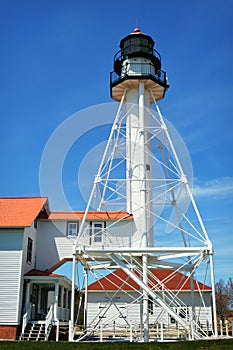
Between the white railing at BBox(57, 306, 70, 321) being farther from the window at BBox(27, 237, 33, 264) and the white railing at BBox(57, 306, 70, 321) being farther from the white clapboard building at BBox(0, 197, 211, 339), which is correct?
the window at BBox(27, 237, 33, 264)

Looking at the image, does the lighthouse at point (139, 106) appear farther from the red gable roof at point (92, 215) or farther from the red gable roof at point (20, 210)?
the red gable roof at point (20, 210)

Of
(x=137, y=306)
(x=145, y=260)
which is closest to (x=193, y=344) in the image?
(x=145, y=260)

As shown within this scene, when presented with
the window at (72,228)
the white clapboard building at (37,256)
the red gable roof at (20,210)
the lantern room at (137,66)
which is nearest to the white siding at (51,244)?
the white clapboard building at (37,256)

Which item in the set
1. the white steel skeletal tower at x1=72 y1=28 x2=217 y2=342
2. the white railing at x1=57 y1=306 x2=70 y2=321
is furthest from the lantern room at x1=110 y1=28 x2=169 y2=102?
the white railing at x1=57 y1=306 x2=70 y2=321

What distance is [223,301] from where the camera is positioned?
172 feet

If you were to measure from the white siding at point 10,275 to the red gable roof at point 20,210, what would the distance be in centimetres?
53

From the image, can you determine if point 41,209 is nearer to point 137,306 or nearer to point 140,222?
point 140,222

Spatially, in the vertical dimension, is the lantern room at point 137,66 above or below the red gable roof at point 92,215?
above

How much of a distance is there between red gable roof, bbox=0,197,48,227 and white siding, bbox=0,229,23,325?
0.53 metres

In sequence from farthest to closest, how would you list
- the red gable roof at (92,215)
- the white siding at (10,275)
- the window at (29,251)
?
the window at (29,251)
the red gable roof at (92,215)
the white siding at (10,275)

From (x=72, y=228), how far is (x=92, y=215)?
1.57 metres

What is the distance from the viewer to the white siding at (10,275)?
22406 millimetres

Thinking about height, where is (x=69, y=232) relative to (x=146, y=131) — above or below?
below

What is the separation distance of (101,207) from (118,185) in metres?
2.29
